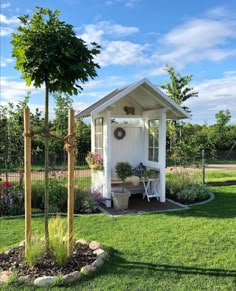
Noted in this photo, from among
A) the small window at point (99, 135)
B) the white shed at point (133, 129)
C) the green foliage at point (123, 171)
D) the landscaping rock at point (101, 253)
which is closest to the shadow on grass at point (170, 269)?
the landscaping rock at point (101, 253)

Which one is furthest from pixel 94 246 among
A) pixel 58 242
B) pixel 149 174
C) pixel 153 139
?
pixel 153 139

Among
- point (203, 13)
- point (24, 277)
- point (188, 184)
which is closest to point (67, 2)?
point (203, 13)

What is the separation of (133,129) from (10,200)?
14.2 feet

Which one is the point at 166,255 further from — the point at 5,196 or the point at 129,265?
the point at 5,196

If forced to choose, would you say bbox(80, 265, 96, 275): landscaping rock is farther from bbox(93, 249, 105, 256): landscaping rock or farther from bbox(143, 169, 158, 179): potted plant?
bbox(143, 169, 158, 179): potted plant

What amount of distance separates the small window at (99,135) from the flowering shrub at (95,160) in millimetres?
198

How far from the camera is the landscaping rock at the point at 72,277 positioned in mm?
3945

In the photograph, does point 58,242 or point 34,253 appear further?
point 58,242

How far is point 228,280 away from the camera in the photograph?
4031 mm

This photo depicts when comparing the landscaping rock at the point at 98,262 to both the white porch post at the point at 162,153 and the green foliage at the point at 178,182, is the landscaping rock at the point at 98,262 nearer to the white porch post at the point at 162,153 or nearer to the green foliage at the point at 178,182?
the white porch post at the point at 162,153

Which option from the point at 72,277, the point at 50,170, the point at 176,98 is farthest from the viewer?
the point at 176,98

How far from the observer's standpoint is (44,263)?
4355 millimetres

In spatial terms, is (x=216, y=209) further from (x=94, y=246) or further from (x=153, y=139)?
(x=94, y=246)

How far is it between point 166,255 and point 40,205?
432 centimetres
